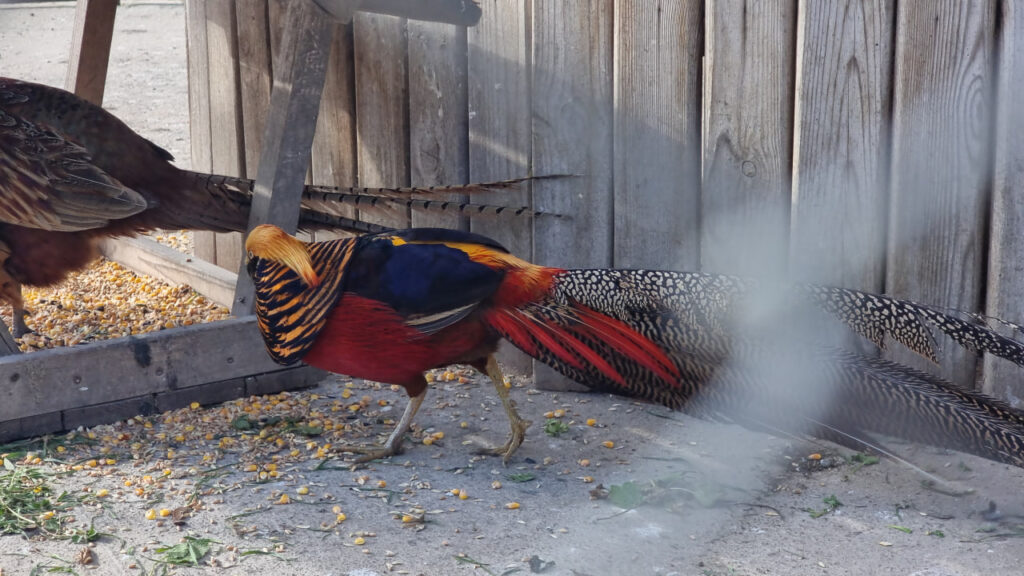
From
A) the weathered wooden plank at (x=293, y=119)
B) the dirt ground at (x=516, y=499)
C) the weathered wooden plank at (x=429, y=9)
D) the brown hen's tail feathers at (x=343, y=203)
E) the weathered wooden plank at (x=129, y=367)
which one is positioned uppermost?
the weathered wooden plank at (x=429, y=9)

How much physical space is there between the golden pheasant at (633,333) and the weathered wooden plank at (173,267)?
1.54 metres

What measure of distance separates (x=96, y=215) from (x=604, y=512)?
6.65 ft

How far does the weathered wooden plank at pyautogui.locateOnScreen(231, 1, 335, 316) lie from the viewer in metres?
3.52

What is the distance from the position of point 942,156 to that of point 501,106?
1.47 m

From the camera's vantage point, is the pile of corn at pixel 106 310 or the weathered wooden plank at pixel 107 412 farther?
the pile of corn at pixel 106 310

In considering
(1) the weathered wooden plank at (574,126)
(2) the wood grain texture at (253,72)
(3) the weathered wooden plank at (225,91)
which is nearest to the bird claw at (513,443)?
(1) the weathered wooden plank at (574,126)

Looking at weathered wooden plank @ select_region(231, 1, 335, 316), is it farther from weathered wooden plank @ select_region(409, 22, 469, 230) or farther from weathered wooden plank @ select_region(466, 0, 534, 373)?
weathered wooden plank @ select_region(466, 0, 534, 373)

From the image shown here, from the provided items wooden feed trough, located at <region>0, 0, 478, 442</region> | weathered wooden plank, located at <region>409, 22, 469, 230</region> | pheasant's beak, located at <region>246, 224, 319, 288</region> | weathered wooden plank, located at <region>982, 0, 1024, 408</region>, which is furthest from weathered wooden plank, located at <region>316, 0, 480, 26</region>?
weathered wooden plank, located at <region>982, 0, 1024, 408</region>

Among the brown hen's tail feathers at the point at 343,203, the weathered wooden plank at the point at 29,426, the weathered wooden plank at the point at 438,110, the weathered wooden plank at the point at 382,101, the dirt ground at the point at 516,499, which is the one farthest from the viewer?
the weathered wooden plank at the point at 382,101

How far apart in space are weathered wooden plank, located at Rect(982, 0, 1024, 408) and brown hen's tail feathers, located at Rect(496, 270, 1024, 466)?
10 centimetres

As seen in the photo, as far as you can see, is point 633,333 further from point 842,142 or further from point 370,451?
point 370,451

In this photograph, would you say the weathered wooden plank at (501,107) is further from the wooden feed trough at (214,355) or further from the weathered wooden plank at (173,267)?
the weathered wooden plank at (173,267)

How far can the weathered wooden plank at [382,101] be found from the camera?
3.87m

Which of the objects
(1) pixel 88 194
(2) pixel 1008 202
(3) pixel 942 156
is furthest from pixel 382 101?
(2) pixel 1008 202
